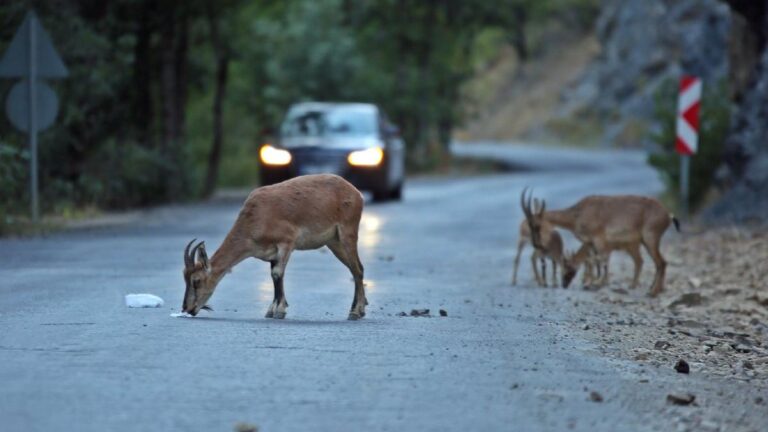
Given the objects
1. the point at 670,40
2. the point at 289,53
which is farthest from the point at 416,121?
the point at 670,40

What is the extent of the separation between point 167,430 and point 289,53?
136ft

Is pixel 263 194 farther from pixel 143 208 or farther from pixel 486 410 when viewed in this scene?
pixel 143 208

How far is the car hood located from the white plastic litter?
1779 cm

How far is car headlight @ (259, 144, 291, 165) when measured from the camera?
3021cm

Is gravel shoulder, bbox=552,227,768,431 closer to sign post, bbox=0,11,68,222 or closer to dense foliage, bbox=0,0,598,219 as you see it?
sign post, bbox=0,11,68,222

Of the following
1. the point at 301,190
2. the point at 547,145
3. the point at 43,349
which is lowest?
the point at 547,145

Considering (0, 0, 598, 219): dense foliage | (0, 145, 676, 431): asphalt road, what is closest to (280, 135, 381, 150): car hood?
(0, 0, 598, 219): dense foliage

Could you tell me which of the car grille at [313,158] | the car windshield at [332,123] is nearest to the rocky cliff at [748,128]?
the car grille at [313,158]

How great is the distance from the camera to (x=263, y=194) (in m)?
11.8

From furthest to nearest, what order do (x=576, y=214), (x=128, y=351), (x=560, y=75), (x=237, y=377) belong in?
(x=560, y=75) < (x=576, y=214) < (x=128, y=351) < (x=237, y=377)

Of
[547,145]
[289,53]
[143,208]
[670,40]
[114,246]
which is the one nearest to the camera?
[114,246]

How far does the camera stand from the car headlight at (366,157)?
3070cm

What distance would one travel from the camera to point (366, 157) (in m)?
→ 30.8

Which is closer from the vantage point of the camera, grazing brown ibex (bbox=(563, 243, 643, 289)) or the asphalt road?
the asphalt road
